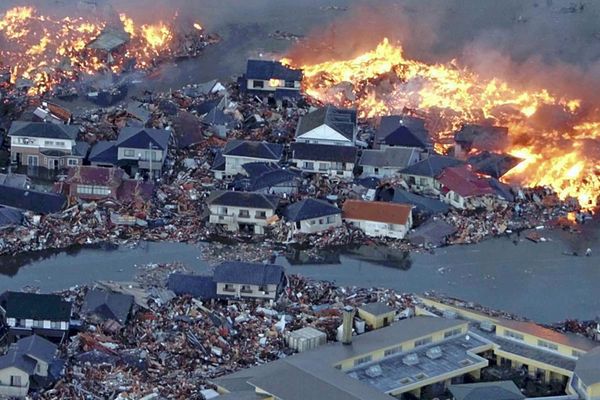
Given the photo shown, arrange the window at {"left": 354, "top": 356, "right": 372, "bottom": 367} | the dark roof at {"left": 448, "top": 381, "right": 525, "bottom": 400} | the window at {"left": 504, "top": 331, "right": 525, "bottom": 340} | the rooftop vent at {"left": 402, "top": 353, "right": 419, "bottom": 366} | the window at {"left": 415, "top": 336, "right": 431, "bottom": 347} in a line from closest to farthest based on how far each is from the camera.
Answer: the dark roof at {"left": 448, "top": 381, "right": 525, "bottom": 400}, the window at {"left": 354, "top": 356, "right": 372, "bottom": 367}, the rooftop vent at {"left": 402, "top": 353, "right": 419, "bottom": 366}, the window at {"left": 415, "top": 336, "right": 431, "bottom": 347}, the window at {"left": 504, "top": 331, "right": 525, "bottom": 340}

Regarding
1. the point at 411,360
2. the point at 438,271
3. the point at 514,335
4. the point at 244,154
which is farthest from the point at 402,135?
the point at 411,360

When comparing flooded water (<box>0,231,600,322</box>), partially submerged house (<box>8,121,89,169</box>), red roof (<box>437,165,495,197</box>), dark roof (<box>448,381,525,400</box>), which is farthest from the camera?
partially submerged house (<box>8,121,89,169</box>)

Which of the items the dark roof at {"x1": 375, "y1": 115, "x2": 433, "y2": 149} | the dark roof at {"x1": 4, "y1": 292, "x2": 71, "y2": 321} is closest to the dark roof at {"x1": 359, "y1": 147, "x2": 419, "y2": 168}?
the dark roof at {"x1": 375, "y1": 115, "x2": 433, "y2": 149}

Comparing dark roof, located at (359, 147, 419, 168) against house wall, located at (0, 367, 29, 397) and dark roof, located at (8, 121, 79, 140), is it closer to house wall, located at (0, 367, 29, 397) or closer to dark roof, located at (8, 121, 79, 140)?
dark roof, located at (8, 121, 79, 140)

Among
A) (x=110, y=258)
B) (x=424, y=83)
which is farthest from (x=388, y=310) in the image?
(x=424, y=83)

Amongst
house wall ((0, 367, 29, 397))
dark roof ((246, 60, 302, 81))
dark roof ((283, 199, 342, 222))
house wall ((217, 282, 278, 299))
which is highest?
dark roof ((246, 60, 302, 81))

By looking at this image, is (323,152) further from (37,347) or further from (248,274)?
(37,347)

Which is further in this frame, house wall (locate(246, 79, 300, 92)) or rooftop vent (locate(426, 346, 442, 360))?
house wall (locate(246, 79, 300, 92))
